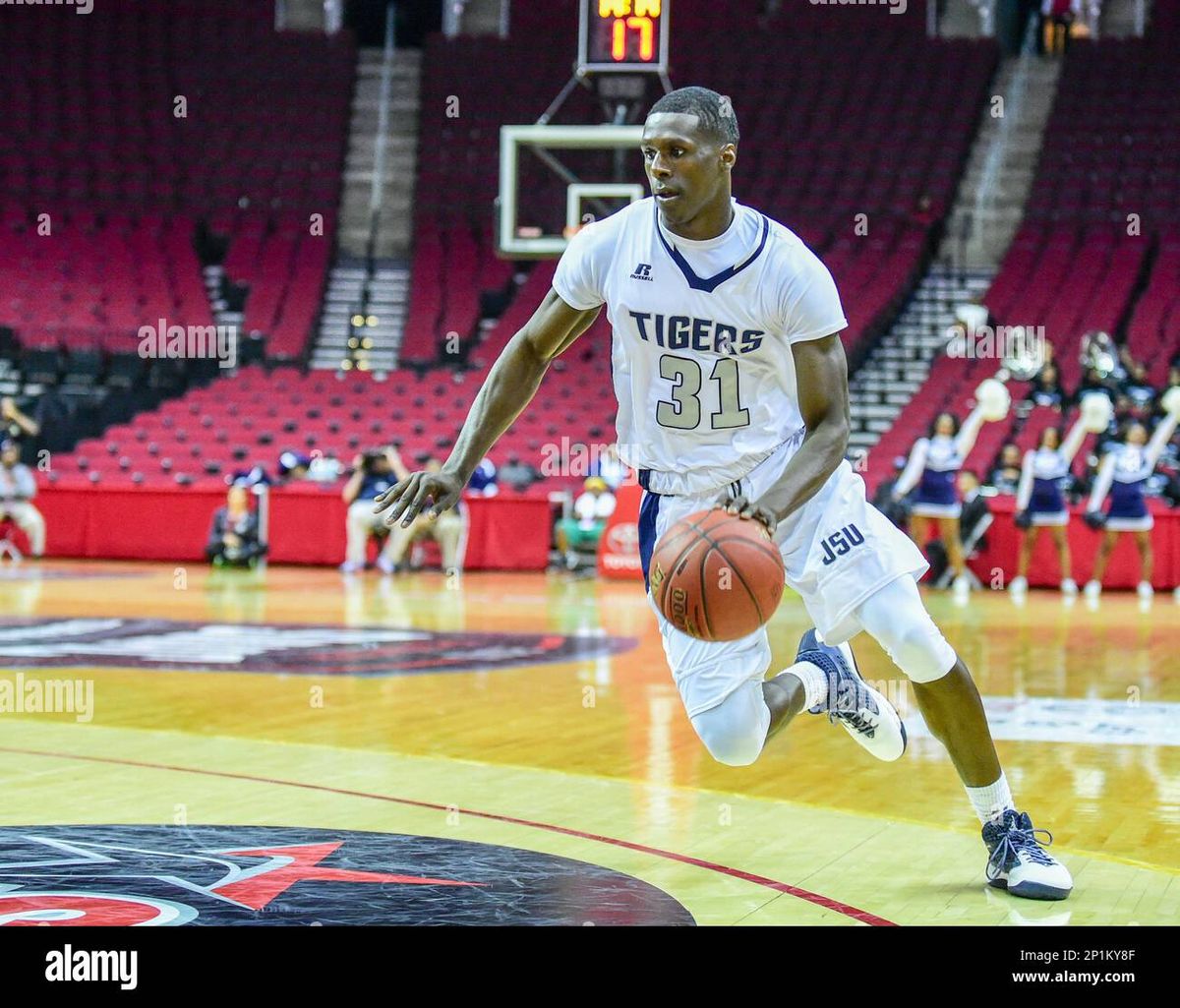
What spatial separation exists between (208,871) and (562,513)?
1242cm

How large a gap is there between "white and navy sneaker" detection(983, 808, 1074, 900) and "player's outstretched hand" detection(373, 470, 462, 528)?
1.50 metres

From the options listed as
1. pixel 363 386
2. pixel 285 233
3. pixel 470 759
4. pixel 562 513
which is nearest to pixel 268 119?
pixel 285 233

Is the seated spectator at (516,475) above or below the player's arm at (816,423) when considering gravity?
below

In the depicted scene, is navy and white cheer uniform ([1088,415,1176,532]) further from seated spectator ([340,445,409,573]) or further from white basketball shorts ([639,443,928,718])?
white basketball shorts ([639,443,928,718])

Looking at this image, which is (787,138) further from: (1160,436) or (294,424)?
(1160,436)

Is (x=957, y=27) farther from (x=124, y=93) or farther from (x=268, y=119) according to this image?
(x=124, y=93)

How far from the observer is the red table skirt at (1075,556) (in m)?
14.6

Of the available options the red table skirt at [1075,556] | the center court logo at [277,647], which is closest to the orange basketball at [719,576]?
the center court logo at [277,647]

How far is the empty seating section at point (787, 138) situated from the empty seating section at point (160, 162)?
167 centimetres

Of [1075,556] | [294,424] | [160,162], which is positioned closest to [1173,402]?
[1075,556]

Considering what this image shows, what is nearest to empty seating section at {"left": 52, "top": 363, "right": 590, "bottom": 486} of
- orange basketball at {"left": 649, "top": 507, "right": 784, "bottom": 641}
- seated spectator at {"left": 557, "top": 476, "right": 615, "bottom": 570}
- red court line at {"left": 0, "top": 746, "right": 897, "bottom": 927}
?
seated spectator at {"left": 557, "top": 476, "right": 615, "bottom": 570}

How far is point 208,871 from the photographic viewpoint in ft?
12.0

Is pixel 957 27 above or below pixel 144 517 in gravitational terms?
above

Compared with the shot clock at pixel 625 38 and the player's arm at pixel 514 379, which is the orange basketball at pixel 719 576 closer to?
the player's arm at pixel 514 379
